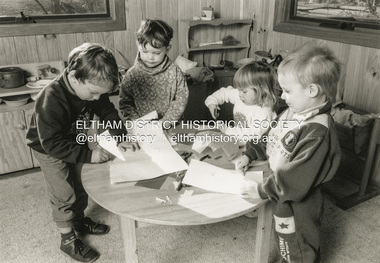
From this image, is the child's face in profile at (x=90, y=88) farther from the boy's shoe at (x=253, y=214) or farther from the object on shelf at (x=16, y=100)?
the object on shelf at (x=16, y=100)

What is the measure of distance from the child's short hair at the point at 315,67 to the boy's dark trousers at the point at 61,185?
43.7 inches

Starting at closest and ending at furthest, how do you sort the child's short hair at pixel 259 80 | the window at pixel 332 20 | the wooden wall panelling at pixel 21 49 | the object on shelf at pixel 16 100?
the child's short hair at pixel 259 80 < the window at pixel 332 20 < the object on shelf at pixel 16 100 < the wooden wall panelling at pixel 21 49

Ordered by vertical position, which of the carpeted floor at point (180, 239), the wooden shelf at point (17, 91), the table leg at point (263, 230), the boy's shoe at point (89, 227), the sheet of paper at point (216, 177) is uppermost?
the wooden shelf at point (17, 91)

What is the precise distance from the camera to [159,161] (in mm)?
1481

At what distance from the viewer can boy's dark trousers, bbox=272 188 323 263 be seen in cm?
128

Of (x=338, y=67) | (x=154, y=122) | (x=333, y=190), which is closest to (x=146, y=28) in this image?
(x=154, y=122)

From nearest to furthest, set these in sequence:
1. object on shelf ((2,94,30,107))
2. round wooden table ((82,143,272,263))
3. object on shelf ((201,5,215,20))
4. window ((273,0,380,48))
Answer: round wooden table ((82,143,272,263))
window ((273,0,380,48))
object on shelf ((2,94,30,107))
object on shelf ((201,5,215,20))

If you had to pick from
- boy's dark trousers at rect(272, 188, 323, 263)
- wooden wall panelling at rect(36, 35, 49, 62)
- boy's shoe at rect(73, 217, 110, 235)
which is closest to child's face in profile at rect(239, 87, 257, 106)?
boy's dark trousers at rect(272, 188, 323, 263)

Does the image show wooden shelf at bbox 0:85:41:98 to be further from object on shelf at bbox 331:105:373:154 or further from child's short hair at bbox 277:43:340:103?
object on shelf at bbox 331:105:373:154

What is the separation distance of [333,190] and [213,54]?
6.00ft

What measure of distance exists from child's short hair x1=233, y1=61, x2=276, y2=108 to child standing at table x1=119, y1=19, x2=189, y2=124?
433 millimetres

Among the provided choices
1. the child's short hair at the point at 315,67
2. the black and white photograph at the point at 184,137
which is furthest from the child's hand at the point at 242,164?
the child's short hair at the point at 315,67

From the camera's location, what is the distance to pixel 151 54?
191 centimetres

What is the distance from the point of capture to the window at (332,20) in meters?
2.37
